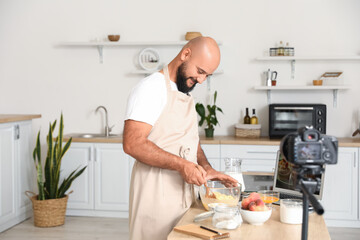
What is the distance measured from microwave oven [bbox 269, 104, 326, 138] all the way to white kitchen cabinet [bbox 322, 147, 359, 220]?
0.36 metres

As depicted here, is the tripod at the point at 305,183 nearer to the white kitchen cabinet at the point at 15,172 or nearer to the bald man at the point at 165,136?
the bald man at the point at 165,136

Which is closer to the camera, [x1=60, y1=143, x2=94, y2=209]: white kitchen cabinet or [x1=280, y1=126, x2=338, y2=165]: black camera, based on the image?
[x1=280, y1=126, x2=338, y2=165]: black camera

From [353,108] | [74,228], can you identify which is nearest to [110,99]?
[74,228]

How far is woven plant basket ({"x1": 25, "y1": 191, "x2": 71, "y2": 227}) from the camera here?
443 centimetres

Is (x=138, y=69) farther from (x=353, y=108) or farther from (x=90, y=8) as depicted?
(x=353, y=108)

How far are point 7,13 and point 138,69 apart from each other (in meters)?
1.61

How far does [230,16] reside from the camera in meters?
4.99

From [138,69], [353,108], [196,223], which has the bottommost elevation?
[196,223]

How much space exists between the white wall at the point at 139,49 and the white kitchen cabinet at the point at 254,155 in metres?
0.54

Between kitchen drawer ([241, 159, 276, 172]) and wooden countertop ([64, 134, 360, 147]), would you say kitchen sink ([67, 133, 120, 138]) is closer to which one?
wooden countertop ([64, 134, 360, 147])

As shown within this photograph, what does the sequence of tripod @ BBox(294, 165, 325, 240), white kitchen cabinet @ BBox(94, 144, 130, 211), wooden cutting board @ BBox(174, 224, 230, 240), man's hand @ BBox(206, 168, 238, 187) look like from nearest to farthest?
tripod @ BBox(294, 165, 325, 240)
wooden cutting board @ BBox(174, 224, 230, 240)
man's hand @ BBox(206, 168, 238, 187)
white kitchen cabinet @ BBox(94, 144, 130, 211)

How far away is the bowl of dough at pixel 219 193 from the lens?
1962 millimetres

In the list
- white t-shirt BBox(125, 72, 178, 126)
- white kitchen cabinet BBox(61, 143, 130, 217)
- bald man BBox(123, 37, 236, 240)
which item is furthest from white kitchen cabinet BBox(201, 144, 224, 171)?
white t-shirt BBox(125, 72, 178, 126)

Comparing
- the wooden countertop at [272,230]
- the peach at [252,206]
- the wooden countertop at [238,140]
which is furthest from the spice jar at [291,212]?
the wooden countertop at [238,140]
